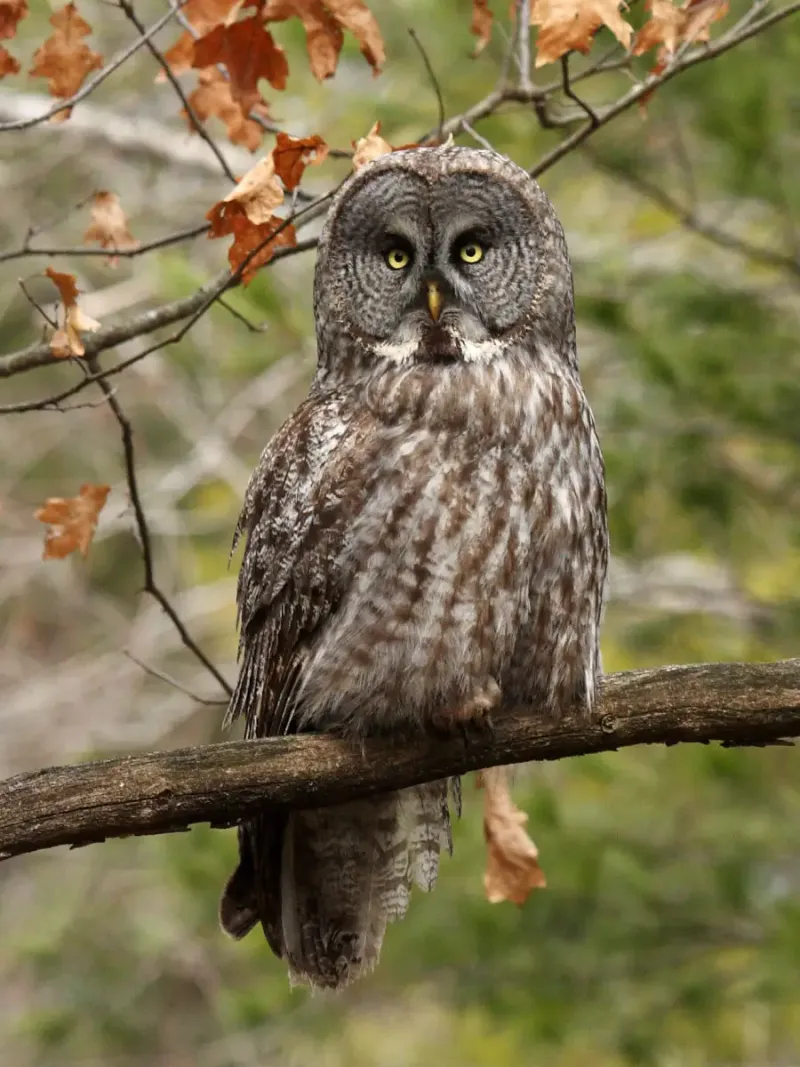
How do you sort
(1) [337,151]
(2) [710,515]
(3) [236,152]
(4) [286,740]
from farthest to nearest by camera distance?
1. (3) [236,152]
2. (2) [710,515]
3. (1) [337,151]
4. (4) [286,740]

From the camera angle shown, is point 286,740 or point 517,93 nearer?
point 286,740

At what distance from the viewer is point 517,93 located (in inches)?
147

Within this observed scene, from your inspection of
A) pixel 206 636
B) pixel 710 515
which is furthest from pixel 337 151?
pixel 206 636

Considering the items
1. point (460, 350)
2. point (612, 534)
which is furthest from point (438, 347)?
point (612, 534)

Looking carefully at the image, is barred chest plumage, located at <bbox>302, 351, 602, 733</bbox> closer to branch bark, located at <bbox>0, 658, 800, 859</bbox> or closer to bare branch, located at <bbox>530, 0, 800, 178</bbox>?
branch bark, located at <bbox>0, 658, 800, 859</bbox>

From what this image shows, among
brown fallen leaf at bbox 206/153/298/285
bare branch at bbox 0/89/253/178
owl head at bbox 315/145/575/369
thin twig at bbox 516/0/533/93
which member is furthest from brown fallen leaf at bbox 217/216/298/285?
bare branch at bbox 0/89/253/178

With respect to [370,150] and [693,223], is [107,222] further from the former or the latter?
[693,223]

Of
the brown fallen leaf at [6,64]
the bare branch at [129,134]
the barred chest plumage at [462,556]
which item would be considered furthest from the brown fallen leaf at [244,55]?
the bare branch at [129,134]

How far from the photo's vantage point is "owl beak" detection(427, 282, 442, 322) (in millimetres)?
3395

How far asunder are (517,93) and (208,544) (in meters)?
6.46

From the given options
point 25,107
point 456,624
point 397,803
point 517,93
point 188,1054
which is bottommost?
point 188,1054

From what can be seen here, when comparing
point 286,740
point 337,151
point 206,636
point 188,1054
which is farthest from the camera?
point 206,636

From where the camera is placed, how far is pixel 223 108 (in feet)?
12.1

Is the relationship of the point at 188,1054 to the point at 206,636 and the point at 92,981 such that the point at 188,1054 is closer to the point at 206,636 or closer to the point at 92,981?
the point at 92,981
